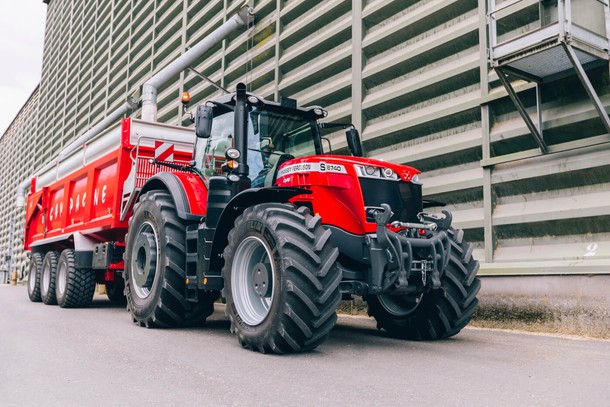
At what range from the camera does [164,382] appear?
3.40 meters

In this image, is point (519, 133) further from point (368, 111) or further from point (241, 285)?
point (241, 285)

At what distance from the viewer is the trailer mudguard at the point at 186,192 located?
5844mm

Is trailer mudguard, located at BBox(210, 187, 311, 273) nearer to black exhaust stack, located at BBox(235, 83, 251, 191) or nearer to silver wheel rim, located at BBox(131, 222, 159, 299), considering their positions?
black exhaust stack, located at BBox(235, 83, 251, 191)

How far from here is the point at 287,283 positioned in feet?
13.4

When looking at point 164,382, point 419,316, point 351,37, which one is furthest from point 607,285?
point 351,37

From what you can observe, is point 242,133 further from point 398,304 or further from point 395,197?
point 398,304

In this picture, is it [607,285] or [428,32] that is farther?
[428,32]

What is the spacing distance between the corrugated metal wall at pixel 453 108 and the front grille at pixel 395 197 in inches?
68.3

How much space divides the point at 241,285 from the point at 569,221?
3.42 metres

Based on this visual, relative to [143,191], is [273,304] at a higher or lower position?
lower

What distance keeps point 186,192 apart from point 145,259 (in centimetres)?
98

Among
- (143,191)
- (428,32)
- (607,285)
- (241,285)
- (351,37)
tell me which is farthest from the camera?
(351,37)

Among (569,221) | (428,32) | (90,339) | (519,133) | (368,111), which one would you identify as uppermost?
(428,32)

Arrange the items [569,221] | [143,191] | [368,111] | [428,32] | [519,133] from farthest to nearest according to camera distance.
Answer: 1. [368,111]
2. [428,32]
3. [143,191]
4. [519,133]
5. [569,221]
